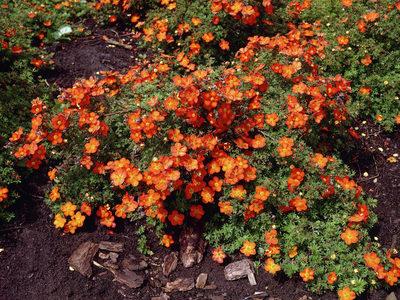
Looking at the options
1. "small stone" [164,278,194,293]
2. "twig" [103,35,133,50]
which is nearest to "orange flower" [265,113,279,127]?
"small stone" [164,278,194,293]

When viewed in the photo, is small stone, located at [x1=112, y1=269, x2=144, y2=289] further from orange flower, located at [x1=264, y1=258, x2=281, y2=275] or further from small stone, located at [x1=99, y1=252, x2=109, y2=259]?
orange flower, located at [x1=264, y1=258, x2=281, y2=275]

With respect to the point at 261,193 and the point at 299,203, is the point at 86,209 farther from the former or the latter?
the point at 299,203

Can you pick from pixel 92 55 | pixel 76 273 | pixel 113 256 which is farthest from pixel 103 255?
pixel 92 55

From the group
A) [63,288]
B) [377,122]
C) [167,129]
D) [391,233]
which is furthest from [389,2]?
[63,288]

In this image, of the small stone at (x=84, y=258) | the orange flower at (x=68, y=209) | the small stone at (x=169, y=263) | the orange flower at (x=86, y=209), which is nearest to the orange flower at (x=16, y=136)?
the orange flower at (x=68, y=209)

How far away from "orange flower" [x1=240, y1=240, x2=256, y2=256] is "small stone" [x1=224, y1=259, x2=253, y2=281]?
0.16 m

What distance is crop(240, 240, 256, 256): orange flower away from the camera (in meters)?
4.02

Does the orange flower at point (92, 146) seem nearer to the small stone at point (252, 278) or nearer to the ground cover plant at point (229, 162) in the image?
the ground cover plant at point (229, 162)

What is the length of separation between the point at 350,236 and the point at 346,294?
477 millimetres

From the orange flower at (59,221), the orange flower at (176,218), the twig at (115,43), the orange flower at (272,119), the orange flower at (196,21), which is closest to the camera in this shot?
the orange flower at (176,218)

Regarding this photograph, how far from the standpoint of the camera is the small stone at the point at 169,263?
4195 millimetres

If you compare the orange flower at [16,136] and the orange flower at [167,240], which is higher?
the orange flower at [16,136]

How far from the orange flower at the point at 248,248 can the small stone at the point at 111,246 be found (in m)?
1.08

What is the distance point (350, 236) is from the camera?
4.01 metres
